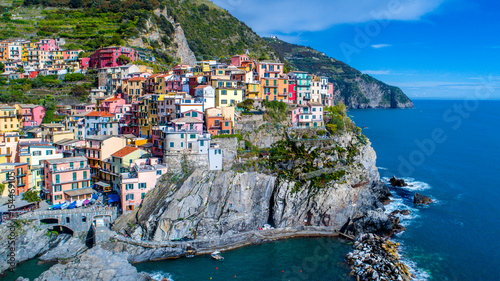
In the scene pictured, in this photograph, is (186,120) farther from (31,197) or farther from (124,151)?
(31,197)

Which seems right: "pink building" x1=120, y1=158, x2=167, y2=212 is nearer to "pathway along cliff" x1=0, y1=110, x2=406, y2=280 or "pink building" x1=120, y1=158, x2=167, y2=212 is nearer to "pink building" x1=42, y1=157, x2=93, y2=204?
"pathway along cliff" x1=0, y1=110, x2=406, y2=280

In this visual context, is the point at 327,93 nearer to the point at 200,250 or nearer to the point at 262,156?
the point at 262,156

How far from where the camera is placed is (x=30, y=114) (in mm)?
56875

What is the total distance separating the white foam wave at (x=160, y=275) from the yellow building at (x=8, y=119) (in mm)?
37382

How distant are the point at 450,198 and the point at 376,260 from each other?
24455mm

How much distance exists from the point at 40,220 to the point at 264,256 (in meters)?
24.6

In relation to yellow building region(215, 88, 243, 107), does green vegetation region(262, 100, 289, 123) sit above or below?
below

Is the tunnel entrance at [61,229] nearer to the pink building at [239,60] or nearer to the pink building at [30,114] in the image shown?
the pink building at [30,114]

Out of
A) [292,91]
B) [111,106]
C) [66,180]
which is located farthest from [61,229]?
[292,91]

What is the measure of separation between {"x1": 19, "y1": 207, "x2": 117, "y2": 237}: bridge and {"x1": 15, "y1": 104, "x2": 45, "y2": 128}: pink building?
2412 centimetres

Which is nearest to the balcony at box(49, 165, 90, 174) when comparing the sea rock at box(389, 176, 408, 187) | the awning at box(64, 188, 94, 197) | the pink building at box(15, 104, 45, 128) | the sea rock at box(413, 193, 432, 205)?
the awning at box(64, 188, 94, 197)

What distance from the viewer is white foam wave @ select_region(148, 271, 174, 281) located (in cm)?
3256

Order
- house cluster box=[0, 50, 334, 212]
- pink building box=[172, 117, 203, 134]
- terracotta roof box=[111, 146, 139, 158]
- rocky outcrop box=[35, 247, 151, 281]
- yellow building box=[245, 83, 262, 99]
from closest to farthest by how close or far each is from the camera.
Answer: rocky outcrop box=[35, 247, 151, 281] < house cluster box=[0, 50, 334, 212] < pink building box=[172, 117, 203, 134] < terracotta roof box=[111, 146, 139, 158] < yellow building box=[245, 83, 262, 99]

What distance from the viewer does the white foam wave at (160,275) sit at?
3256cm
